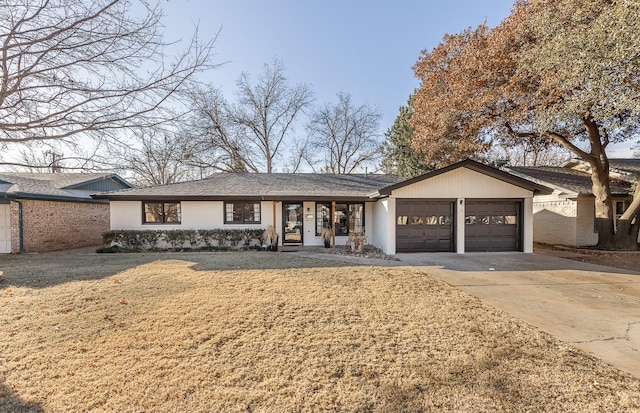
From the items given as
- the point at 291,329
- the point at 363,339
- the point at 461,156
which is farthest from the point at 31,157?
the point at 461,156

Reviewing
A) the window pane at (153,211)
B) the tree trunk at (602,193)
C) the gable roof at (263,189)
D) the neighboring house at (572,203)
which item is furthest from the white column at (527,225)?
the window pane at (153,211)

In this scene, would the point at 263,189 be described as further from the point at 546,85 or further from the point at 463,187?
the point at 546,85

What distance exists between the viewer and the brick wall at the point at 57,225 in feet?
38.6

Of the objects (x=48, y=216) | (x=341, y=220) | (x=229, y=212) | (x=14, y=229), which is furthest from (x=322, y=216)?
(x=14, y=229)

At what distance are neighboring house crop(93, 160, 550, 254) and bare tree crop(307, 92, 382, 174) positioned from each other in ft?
51.2

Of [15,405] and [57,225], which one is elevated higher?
[57,225]

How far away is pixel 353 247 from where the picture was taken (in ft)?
37.0

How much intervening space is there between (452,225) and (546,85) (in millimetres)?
5519

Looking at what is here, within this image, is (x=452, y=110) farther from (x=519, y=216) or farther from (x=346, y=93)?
(x=346, y=93)

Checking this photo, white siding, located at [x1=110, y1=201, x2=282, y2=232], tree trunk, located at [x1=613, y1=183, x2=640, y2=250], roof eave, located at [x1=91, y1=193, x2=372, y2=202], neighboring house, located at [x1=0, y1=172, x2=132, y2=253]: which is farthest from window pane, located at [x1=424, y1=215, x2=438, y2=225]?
neighboring house, located at [x1=0, y1=172, x2=132, y2=253]

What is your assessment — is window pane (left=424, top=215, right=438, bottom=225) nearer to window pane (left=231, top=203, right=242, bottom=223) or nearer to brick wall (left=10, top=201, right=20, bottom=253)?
window pane (left=231, top=203, right=242, bottom=223)

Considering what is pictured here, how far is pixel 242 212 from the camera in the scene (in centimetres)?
1273

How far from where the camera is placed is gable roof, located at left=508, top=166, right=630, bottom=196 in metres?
13.2

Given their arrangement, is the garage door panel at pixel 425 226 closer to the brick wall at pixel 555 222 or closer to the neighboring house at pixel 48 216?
the brick wall at pixel 555 222
